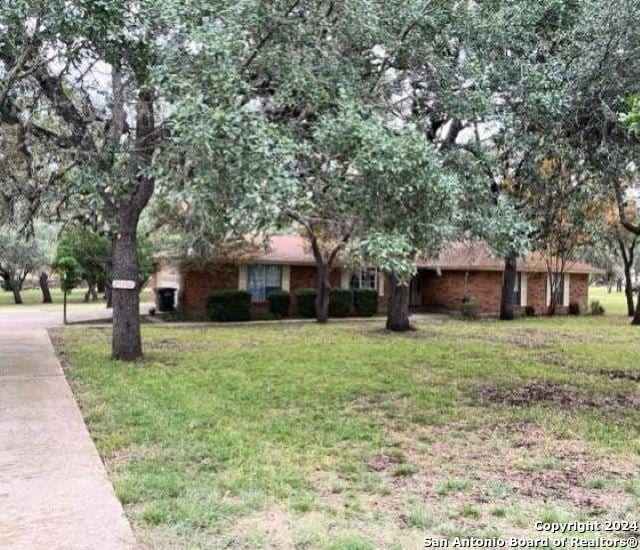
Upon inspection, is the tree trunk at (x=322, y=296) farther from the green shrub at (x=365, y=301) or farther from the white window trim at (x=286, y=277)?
the white window trim at (x=286, y=277)

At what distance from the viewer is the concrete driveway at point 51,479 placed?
3619 millimetres

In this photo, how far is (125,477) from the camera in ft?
15.5

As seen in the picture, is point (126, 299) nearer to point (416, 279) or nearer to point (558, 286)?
point (416, 279)

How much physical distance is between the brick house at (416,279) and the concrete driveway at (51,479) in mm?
12848

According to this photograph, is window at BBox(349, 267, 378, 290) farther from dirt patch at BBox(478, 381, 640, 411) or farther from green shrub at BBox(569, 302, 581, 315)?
dirt patch at BBox(478, 381, 640, 411)

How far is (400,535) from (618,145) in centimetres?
584

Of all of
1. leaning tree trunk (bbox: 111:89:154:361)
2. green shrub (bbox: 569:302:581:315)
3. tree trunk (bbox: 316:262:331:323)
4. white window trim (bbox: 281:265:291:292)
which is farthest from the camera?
green shrub (bbox: 569:302:581:315)

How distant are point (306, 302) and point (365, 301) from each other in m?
2.28

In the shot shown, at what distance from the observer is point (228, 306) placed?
20.1 m

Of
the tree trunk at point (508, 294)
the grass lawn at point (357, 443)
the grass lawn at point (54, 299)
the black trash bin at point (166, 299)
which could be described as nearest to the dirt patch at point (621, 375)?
the grass lawn at point (357, 443)

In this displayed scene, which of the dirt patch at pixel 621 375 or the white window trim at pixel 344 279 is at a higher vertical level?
the white window trim at pixel 344 279

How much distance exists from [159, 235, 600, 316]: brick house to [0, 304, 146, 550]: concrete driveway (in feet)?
42.2

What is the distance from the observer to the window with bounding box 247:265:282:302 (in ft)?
72.4

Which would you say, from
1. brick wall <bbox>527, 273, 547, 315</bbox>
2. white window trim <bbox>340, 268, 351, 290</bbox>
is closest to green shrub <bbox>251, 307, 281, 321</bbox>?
white window trim <bbox>340, 268, 351, 290</bbox>
